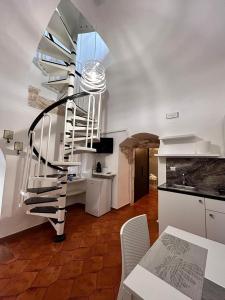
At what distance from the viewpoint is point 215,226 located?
6.08 feet

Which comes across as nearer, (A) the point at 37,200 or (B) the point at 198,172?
(A) the point at 37,200

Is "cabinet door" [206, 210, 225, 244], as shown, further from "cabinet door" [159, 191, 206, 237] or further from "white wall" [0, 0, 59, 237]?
"white wall" [0, 0, 59, 237]

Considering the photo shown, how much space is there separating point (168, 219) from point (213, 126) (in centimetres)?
178

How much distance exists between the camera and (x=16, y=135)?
2.44m

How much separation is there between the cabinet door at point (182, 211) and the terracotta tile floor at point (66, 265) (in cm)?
57

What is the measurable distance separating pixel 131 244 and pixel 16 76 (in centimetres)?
267

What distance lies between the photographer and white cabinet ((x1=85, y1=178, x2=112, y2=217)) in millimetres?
3383

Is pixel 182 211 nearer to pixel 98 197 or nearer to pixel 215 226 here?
pixel 215 226

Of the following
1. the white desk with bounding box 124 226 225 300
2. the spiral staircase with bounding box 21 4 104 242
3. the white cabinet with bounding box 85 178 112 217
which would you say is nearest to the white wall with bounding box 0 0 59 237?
the spiral staircase with bounding box 21 4 104 242

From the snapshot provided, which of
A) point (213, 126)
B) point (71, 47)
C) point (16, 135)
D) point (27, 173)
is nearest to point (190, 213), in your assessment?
point (213, 126)

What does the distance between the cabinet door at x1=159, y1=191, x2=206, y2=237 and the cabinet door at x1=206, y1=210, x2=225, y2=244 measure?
6cm

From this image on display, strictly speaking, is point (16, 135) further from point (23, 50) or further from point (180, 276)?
point (180, 276)

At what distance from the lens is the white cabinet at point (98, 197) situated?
11.1 ft

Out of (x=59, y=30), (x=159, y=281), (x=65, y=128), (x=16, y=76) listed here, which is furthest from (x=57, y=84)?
(x=159, y=281)
